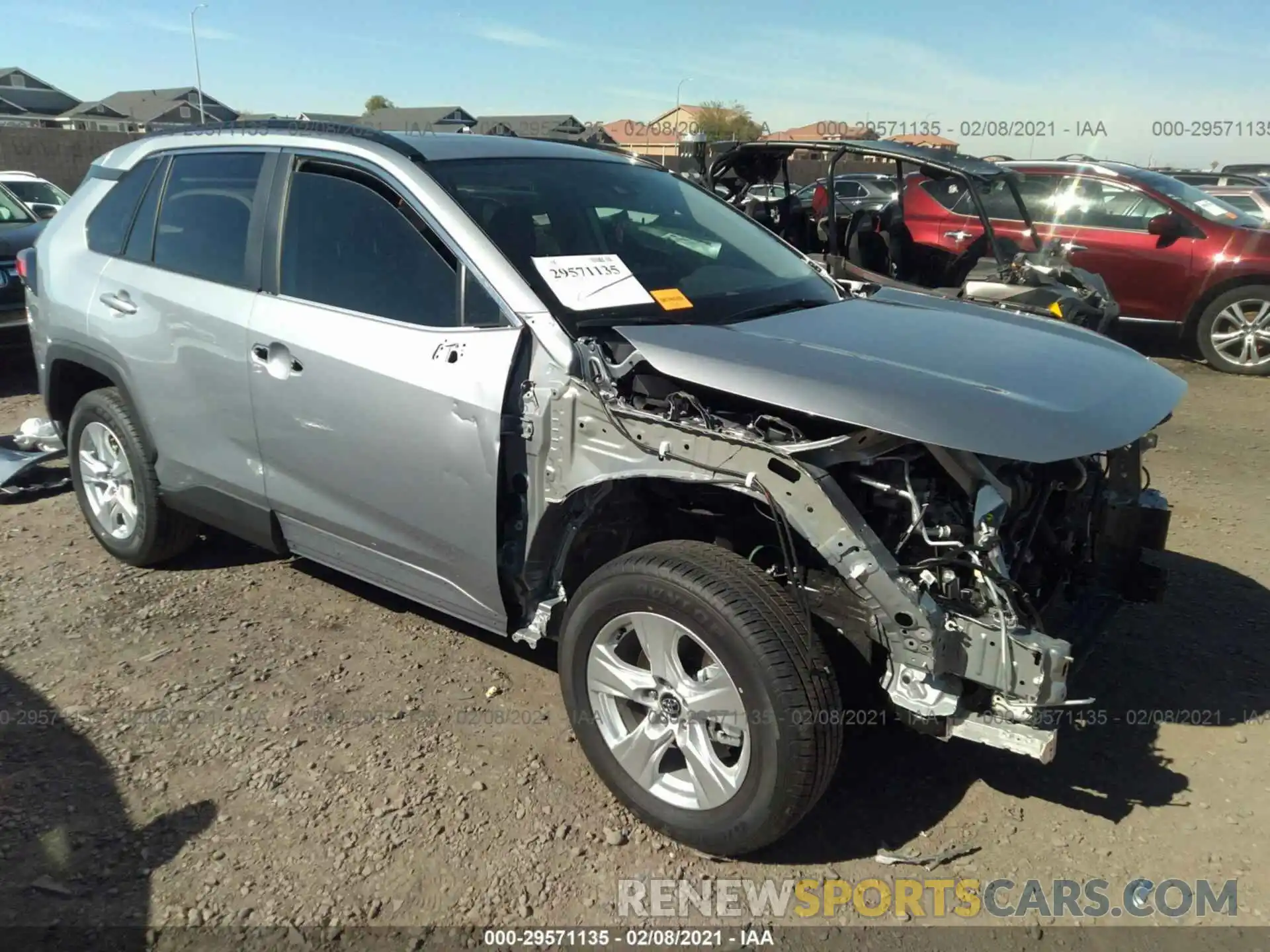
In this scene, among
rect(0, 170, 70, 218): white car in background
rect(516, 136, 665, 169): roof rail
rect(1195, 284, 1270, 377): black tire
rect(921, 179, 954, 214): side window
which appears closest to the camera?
rect(516, 136, 665, 169): roof rail

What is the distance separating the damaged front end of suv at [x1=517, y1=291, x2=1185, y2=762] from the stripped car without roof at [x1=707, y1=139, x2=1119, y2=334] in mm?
3588

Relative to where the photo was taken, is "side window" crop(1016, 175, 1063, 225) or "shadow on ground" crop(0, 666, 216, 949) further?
"side window" crop(1016, 175, 1063, 225)

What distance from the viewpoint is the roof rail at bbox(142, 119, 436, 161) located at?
3354 millimetres

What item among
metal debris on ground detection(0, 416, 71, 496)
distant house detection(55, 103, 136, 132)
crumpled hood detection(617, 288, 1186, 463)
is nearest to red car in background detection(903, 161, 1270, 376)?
crumpled hood detection(617, 288, 1186, 463)

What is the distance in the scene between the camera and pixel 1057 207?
9.38 meters

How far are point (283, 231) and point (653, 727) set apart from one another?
7.37ft

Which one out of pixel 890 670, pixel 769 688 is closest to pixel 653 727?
pixel 769 688

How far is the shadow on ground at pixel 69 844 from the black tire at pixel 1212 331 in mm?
9108

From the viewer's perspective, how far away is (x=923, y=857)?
2.72 metres

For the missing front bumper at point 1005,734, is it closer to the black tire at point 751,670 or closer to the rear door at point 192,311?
the black tire at point 751,670

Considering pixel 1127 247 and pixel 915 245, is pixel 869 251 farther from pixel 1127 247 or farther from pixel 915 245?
pixel 1127 247

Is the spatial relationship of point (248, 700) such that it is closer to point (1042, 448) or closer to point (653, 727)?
point (653, 727)

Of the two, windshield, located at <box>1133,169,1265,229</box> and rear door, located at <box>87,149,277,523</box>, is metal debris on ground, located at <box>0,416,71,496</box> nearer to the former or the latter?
rear door, located at <box>87,149,277,523</box>

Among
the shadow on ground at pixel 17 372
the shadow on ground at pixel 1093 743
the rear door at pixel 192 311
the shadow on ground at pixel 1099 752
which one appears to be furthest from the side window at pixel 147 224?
the shadow on ground at pixel 17 372
